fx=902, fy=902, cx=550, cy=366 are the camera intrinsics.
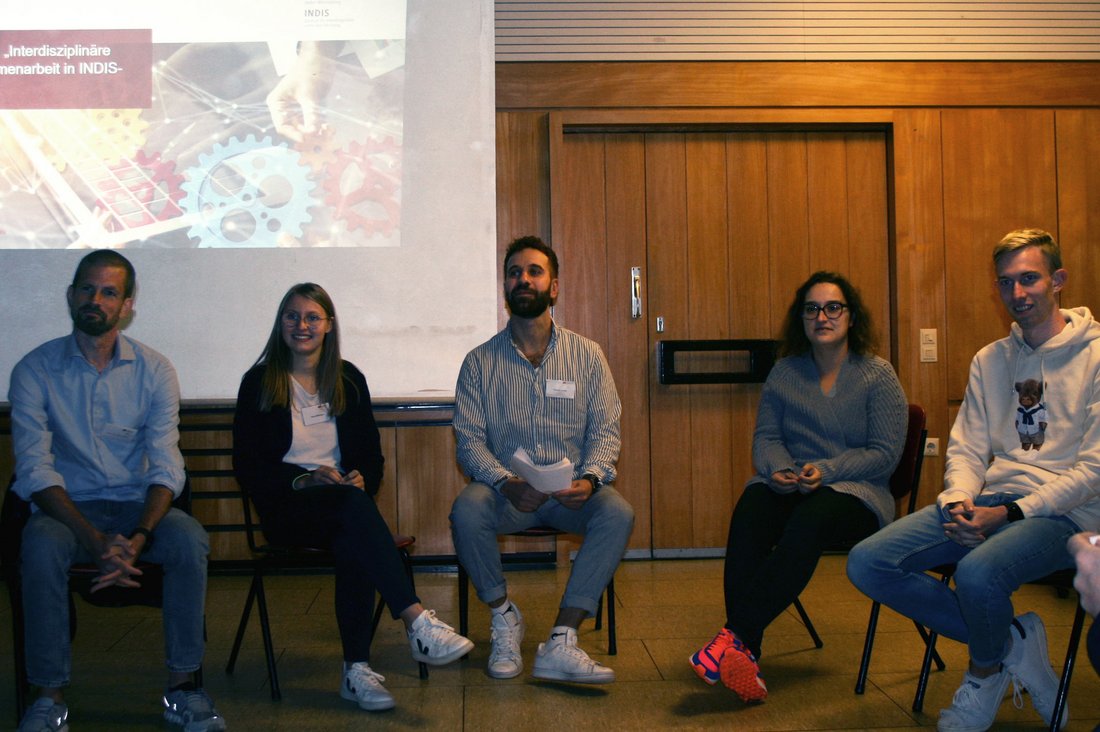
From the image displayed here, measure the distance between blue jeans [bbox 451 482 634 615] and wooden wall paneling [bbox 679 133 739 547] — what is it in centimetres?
184

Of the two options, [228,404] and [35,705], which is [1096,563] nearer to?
[35,705]

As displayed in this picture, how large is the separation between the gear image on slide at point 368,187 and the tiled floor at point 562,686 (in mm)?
1763

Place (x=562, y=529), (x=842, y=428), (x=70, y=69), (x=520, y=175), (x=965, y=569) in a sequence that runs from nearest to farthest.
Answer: (x=965, y=569) < (x=842, y=428) < (x=562, y=529) < (x=70, y=69) < (x=520, y=175)

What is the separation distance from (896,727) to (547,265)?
72.7 inches

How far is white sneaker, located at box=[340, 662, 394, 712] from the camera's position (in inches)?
102

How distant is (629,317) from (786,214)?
3.35 ft

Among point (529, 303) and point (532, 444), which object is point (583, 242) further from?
point (532, 444)

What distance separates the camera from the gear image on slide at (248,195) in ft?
13.8

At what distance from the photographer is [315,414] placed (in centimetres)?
302

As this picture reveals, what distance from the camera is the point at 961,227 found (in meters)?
4.78

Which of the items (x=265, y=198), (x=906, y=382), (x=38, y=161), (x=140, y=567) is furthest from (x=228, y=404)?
(x=906, y=382)

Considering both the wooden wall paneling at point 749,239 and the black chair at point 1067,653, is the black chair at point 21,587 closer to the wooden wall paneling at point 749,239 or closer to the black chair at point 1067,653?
the black chair at point 1067,653

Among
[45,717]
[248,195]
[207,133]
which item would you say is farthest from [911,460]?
[207,133]

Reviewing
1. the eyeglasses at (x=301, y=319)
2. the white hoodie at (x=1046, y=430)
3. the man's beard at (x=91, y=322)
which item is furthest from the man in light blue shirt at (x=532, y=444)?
the man's beard at (x=91, y=322)
